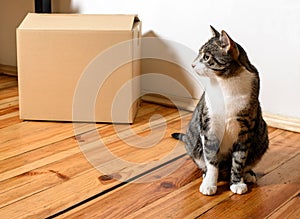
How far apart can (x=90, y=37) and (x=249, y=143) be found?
769mm

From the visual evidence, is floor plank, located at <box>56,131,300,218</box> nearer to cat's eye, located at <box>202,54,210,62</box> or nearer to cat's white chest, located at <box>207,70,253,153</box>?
cat's white chest, located at <box>207,70,253,153</box>

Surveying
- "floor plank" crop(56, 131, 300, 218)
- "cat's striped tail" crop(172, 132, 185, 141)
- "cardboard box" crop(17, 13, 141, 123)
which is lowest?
"cat's striped tail" crop(172, 132, 185, 141)

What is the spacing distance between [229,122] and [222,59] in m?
0.18

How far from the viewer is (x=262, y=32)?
1.99 meters

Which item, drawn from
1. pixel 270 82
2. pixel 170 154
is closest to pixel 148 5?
pixel 270 82

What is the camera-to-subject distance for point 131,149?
1787 mm

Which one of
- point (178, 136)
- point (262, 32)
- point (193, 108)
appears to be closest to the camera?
point (178, 136)

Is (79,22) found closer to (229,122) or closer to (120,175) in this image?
(120,175)

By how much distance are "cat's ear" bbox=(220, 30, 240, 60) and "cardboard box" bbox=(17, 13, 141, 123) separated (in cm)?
59

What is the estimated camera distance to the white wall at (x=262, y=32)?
76.3 inches

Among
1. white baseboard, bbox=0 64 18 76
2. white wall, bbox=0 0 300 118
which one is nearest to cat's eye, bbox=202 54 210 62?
white wall, bbox=0 0 300 118

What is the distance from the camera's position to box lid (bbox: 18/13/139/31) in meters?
1.95

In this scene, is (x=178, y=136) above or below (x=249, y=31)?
below

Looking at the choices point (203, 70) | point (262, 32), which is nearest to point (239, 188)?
point (203, 70)
